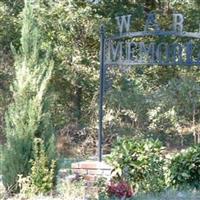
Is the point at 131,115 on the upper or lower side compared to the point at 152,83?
lower

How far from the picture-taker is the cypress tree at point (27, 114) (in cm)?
591

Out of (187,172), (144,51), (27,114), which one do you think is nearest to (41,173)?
(27,114)

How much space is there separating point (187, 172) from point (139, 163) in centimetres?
63

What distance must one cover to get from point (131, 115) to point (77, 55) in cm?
166

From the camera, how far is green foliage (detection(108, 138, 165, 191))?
6.32 m

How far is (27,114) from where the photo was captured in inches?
235

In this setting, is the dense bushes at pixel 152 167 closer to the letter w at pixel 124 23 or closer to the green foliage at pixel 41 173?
the green foliage at pixel 41 173

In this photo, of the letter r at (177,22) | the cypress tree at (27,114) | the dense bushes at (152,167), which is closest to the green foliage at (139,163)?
the dense bushes at (152,167)

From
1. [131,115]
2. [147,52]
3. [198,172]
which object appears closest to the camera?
[198,172]

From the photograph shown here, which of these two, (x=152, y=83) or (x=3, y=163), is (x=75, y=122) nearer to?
(x=152, y=83)

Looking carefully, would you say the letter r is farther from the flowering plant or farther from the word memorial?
the flowering plant

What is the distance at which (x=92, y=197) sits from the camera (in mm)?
5641

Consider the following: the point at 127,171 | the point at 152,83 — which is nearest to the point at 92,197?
the point at 127,171

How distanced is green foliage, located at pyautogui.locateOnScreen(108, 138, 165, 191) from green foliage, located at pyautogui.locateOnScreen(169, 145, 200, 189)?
0.18 meters
